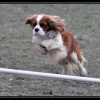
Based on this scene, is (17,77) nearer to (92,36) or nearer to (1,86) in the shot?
(1,86)

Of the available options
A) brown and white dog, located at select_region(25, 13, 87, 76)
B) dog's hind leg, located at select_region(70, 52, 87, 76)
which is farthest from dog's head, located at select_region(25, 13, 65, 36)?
dog's hind leg, located at select_region(70, 52, 87, 76)

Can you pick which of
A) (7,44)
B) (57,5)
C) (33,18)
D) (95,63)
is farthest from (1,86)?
(57,5)

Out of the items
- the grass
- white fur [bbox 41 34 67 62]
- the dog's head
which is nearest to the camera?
the dog's head

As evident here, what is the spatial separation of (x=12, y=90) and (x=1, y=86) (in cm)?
32

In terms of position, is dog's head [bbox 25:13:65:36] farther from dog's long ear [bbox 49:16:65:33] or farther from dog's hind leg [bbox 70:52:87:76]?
dog's hind leg [bbox 70:52:87:76]

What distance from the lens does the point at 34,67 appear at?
7.56 meters


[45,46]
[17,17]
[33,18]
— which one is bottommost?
[17,17]

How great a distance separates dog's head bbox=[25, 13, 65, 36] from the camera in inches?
232

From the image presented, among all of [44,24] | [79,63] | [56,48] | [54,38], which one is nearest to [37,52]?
[79,63]

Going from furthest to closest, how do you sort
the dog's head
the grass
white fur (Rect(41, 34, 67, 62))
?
white fur (Rect(41, 34, 67, 62)) < the grass < the dog's head

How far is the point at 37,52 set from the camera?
886 centimetres

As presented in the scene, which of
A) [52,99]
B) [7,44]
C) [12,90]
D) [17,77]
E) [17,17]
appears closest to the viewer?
[52,99]

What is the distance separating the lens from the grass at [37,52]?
6.02 m

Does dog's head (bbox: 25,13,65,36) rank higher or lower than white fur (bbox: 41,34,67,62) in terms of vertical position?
higher
